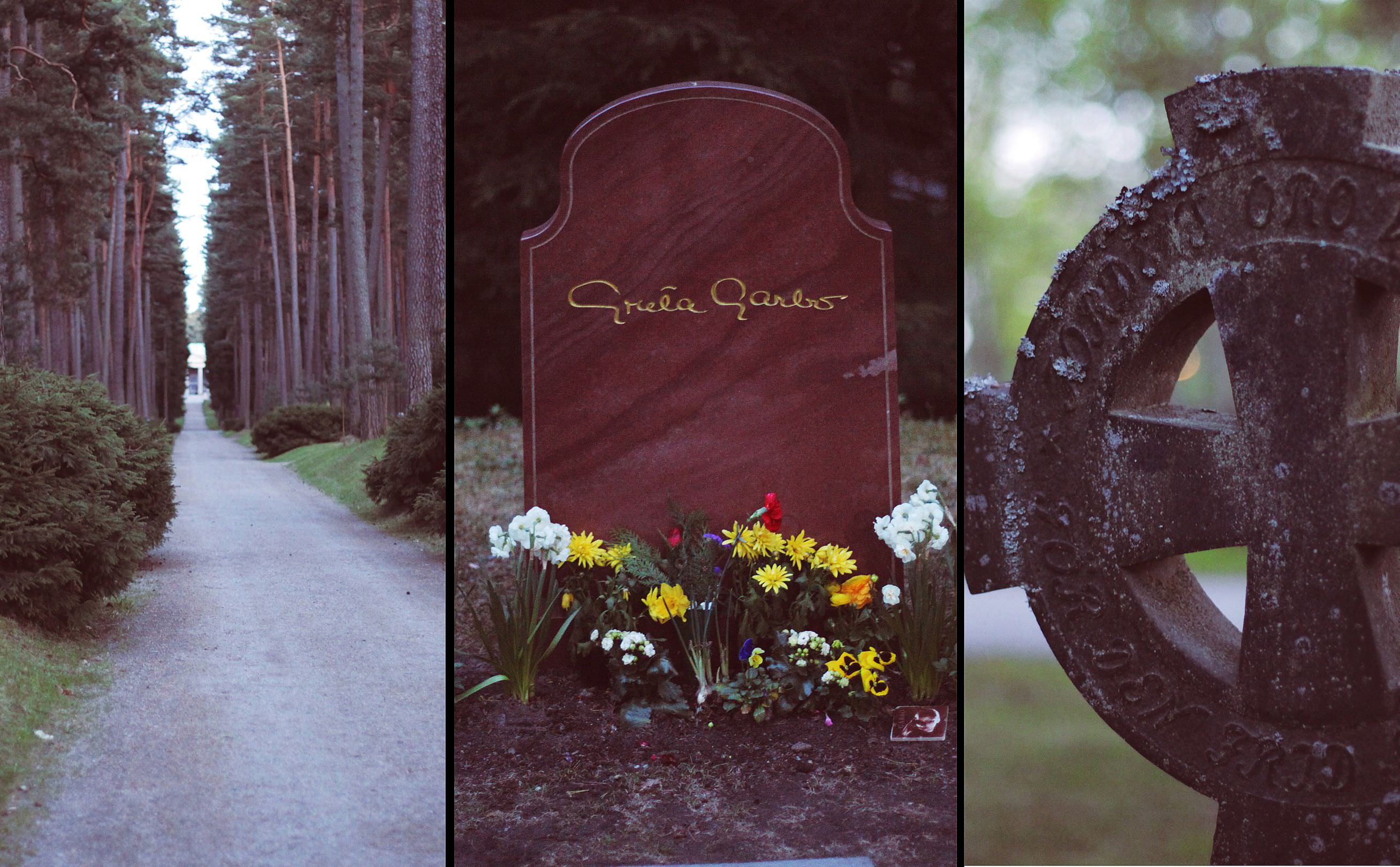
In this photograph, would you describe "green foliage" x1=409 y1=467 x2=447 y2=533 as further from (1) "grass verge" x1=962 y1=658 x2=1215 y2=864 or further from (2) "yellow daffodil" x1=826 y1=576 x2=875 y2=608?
(1) "grass verge" x1=962 y1=658 x2=1215 y2=864

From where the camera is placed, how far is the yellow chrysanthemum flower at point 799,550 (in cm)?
405

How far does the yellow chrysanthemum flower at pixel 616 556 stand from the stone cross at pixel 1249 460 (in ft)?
5.26

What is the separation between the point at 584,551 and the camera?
4035 mm

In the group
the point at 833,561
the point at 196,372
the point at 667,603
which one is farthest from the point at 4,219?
the point at 833,561

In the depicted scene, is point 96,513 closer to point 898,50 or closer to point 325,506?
point 325,506

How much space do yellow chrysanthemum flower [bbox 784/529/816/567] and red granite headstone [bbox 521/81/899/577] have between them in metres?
0.08

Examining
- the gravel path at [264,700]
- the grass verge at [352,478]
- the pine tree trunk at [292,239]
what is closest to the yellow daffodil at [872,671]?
the gravel path at [264,700]

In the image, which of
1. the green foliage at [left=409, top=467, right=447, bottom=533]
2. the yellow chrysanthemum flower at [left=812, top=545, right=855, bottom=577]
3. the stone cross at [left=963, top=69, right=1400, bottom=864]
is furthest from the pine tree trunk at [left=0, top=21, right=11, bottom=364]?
the stone cross at [left=963, top=69, right=1400, bottom=864]

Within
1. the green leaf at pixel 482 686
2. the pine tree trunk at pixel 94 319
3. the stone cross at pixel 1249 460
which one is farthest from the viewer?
the green leaf at pixel 482 686

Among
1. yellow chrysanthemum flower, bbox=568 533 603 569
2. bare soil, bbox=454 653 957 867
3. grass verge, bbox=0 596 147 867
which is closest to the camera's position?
grass verge, bbox=0 596 147 867

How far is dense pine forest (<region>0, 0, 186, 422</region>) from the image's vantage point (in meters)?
3.54

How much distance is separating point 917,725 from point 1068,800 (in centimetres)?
63

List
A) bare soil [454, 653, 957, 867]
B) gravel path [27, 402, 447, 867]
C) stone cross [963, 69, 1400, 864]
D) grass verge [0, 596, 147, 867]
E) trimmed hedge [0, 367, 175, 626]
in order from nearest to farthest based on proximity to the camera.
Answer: stone cross [963, 69, 1400, 864]
grass verge [0, 596, 147, 867]
gravel path [27, 402, 447, 867]
trimmed hedge [0, 367, 175, 626]
bare soil [454, 653, 957, 867]
